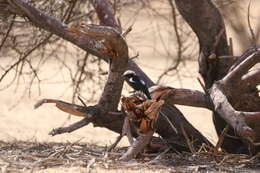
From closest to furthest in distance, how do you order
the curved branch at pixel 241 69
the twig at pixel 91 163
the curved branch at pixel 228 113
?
1. the twig at pixel 91 163
2. the curved branch at pixel 228 113
3. the curved branch at pixel 241 69

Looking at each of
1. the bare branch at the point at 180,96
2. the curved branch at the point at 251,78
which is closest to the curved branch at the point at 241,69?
the curved branch at the point at 251,78

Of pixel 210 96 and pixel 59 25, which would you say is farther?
pixel 59 25

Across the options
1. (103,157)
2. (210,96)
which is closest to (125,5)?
(210,96)

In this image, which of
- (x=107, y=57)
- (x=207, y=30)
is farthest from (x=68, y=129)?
(x=207, y=30)

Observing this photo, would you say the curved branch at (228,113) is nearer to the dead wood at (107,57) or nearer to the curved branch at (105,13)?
the dead wood at (107,57)

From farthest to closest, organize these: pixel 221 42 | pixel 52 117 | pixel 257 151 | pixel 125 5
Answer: pixel 52 117
pixel 125 5
pixel 221 42
pixel 257 151

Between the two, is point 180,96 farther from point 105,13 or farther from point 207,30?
point 105,13

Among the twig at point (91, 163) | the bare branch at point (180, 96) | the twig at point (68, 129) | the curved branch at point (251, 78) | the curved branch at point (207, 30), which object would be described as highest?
the curved branch at point (207, 30)

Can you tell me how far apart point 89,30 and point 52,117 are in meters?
6.11

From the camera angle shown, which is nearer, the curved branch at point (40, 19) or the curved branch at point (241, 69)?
the curved branch at point (241, 69)

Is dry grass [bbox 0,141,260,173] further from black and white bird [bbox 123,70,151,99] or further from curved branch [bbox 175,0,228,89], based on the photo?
curved branch [bbox 175,0,228,89]

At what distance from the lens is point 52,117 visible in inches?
411

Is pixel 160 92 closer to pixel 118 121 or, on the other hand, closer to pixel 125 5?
pixel 118 121

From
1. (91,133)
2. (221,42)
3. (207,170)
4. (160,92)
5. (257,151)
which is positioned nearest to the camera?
(207,170)
